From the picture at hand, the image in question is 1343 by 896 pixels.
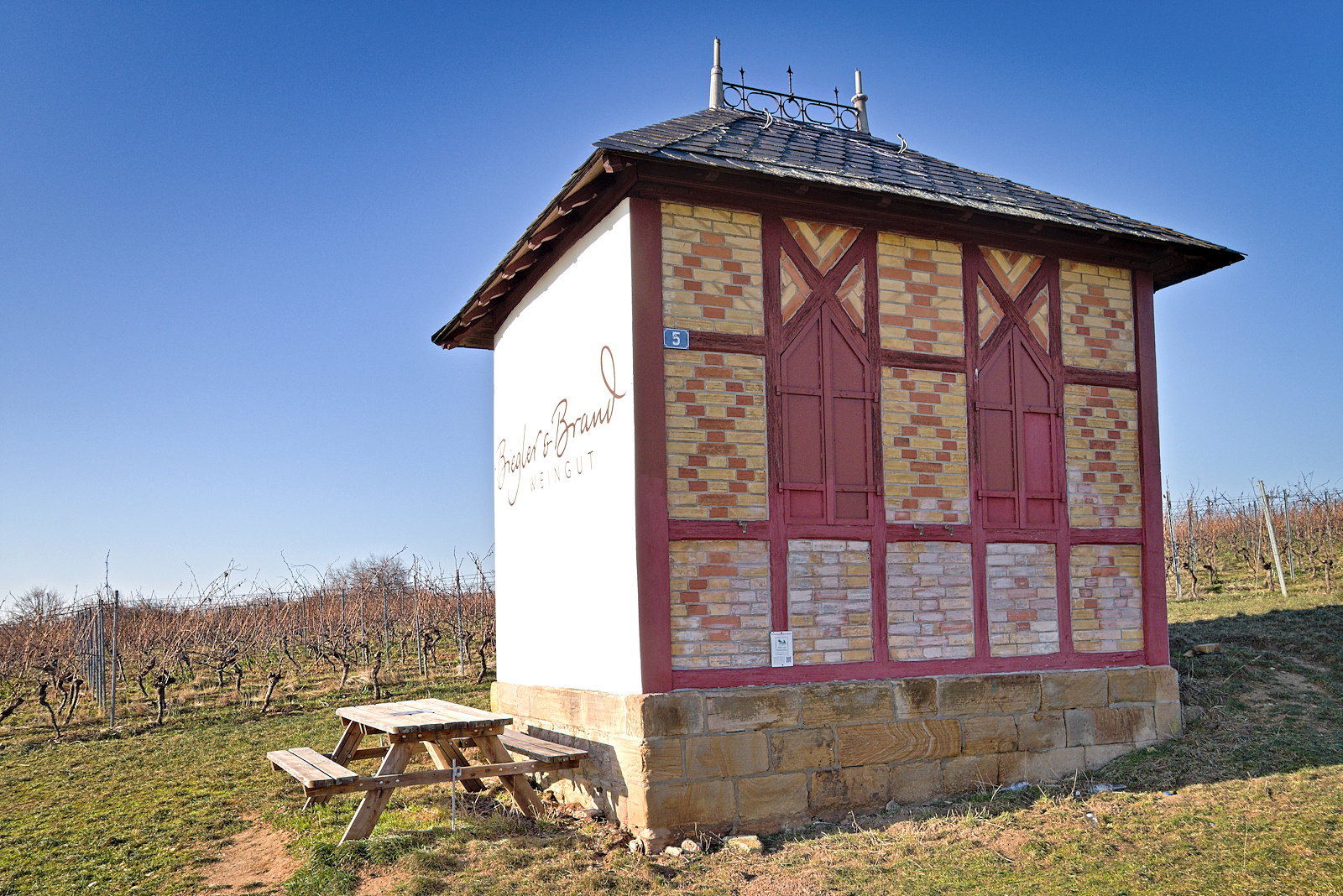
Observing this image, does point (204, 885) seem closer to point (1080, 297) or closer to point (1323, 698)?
point (1080, 297)

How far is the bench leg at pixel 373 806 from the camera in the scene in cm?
589

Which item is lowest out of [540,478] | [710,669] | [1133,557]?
[710,669]

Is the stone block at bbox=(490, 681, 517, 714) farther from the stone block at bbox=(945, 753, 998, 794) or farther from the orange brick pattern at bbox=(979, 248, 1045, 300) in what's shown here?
the orange brick pattern at bbox=(979, 248, 1045, 300)

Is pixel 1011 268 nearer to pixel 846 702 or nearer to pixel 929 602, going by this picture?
pixel 929 602

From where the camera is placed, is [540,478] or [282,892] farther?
[540,478]

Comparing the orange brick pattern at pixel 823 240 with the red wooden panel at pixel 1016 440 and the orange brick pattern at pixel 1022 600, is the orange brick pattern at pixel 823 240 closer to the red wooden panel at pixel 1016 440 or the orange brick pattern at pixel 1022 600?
the red wooden panel at pixel 1016 440

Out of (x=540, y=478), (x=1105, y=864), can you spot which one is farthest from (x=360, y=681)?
(x=1105, y=864)

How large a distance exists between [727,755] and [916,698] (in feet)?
4.98

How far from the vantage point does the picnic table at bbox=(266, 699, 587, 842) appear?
5848mm

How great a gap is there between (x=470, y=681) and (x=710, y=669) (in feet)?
32.2

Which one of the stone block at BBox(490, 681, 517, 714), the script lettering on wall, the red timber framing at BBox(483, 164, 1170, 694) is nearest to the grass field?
the red timber framing at BBox(483, 164, 1170, 694)

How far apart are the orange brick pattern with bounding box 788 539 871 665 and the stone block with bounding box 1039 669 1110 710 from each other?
1.55m

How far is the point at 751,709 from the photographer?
6.20m

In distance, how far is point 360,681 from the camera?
1542 centimetres
